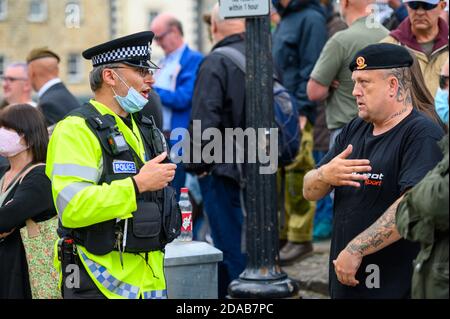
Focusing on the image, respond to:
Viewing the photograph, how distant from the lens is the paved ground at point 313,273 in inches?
320

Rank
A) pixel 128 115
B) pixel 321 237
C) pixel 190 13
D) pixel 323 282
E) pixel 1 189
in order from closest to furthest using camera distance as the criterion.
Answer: pixel 128 115 < pixel 1 189 < pixel 323 282 < pixel 321 237 < pixel 190 13

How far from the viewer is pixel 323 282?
8125 mm

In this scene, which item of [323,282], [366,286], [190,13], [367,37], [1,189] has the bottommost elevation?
[323,282]

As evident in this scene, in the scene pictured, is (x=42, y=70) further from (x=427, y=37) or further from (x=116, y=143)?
(x=116, y=143)

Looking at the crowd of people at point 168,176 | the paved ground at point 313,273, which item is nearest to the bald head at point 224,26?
the crowd of people at point 168,176

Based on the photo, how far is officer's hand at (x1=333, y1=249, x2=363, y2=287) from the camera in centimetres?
480

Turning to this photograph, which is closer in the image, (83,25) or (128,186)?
(128,186)

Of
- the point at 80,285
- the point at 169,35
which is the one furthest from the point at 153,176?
the point at 169,35

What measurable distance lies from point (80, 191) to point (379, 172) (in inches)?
58.9

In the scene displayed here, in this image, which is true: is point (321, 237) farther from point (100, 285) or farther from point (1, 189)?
point (100, 285)

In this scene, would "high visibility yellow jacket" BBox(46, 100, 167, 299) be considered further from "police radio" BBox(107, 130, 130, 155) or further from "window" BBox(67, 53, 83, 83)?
"window" BBox(67, 53, 83, 83)

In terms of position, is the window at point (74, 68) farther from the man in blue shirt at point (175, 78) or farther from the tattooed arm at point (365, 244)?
the tattooed arm at point (365, 244)

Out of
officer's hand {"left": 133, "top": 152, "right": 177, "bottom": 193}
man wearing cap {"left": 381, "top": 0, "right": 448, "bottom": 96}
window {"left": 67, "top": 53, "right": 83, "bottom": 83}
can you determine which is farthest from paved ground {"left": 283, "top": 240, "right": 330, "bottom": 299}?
window {"left": 67, "top": 53, "right": 83, "bottom": 83}

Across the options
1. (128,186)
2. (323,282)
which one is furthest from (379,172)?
(323,282)
